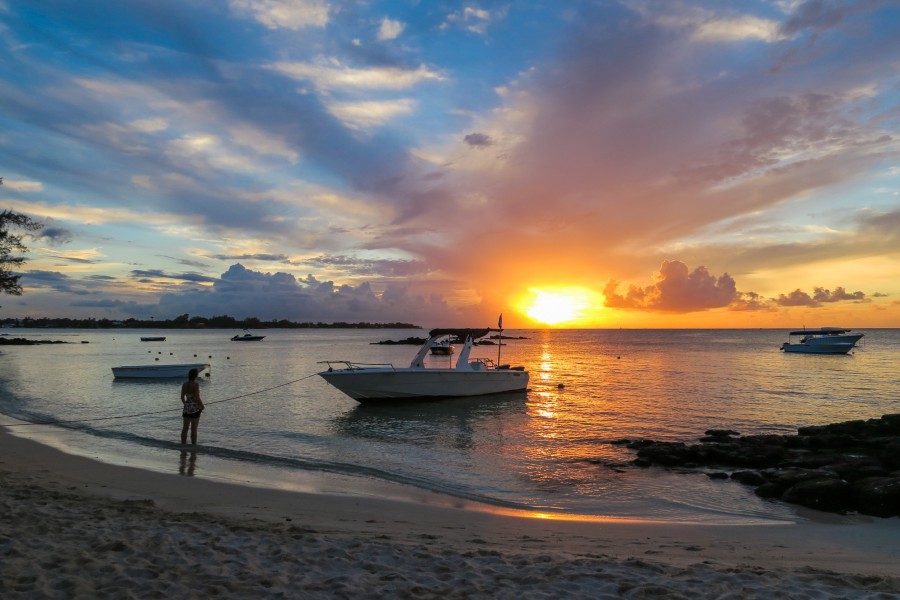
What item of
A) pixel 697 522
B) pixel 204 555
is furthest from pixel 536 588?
pixel 697 522

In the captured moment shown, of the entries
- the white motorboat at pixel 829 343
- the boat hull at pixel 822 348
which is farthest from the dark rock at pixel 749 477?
the boat hull at pixel 822 348

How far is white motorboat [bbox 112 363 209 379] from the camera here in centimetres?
3375

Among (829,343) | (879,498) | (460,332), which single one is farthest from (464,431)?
(829,343)

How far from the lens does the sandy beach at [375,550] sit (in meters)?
5.14

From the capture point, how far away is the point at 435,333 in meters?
26.3

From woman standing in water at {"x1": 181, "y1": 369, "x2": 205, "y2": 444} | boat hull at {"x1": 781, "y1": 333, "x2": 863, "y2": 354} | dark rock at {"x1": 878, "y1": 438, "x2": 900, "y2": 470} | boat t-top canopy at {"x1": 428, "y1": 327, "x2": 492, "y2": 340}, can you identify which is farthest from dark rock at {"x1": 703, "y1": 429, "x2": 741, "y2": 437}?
boat hull at {"x1": 781, "y1": 333, "x2": 863, "y2": 354}

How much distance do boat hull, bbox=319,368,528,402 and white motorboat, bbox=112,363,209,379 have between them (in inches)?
595

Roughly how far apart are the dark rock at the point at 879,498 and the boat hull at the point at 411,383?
16366mm

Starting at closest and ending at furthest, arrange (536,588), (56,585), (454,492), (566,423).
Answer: (56,585) < (536,588) < (454,492) < (566,423)

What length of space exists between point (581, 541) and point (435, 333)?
1878 centimetres

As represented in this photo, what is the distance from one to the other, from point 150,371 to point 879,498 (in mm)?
36353

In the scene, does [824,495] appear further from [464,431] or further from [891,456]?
[464,431]

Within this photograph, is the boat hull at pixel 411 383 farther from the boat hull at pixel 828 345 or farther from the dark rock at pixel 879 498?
the boat hull at pixel 828 345

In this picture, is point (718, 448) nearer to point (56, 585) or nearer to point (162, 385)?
point (56, 585)
